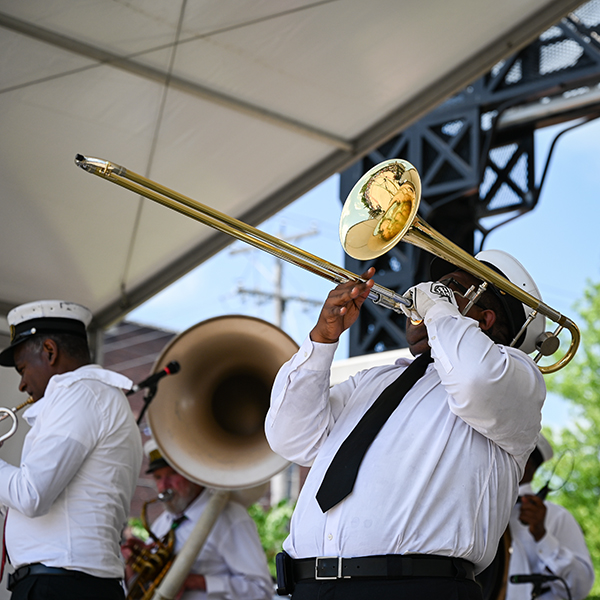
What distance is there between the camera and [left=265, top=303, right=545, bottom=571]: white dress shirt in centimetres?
188

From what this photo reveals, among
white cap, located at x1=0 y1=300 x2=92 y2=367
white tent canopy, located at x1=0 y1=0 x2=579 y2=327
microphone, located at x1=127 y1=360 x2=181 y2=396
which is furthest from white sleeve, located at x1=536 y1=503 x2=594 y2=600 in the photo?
white cap, located at x1=0 y1=300 x2=92 y2=367

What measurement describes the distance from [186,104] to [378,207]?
155 centimetres

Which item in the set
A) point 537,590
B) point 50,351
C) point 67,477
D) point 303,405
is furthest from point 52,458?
point 537,590

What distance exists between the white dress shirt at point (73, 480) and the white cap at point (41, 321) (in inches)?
10.8

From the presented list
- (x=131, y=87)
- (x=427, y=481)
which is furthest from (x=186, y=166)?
(x=427, y=481)

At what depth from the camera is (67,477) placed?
8.77 feet

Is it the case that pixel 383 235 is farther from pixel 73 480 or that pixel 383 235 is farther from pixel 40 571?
pixel 40 571

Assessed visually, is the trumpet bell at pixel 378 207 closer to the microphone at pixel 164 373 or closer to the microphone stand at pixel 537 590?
the microphone at pixel 164 373

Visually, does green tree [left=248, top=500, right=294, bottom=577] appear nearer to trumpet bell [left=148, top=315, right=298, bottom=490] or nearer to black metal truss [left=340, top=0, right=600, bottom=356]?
black metal truss [left=340, top=0, right=600, bottom=356]

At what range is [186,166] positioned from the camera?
3.72 meters

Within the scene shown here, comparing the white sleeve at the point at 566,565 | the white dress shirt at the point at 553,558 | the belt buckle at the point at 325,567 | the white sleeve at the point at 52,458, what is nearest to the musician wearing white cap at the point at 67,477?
the white sleeve at the point at 52,458

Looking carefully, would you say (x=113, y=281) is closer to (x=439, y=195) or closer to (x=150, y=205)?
(x=150, y=205)

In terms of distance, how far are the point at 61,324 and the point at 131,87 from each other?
3.36ft

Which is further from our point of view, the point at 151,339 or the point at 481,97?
the point at 151,339
